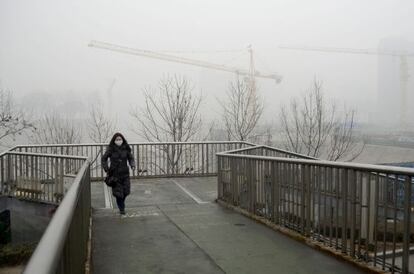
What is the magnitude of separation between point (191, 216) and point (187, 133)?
24.4m

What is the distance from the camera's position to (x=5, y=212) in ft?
42.0

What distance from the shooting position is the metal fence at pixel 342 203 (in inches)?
191

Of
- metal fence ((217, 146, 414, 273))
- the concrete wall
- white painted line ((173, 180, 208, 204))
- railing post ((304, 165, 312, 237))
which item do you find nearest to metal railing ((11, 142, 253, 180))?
white painted line ((173, 180, 208, 204))

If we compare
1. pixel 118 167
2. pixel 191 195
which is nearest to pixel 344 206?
pixel 118 167

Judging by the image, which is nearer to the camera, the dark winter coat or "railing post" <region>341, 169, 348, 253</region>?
"railing post" <region>341, 169, 348, 253</region>

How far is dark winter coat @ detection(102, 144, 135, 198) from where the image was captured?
30.9ft

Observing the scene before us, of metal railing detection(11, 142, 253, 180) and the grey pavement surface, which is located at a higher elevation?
A: metal railing detection(11, 142, 253, 180)

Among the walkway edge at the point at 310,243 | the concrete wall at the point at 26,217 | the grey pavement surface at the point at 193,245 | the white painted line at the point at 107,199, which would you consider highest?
the walkway edge at the point at 310,243

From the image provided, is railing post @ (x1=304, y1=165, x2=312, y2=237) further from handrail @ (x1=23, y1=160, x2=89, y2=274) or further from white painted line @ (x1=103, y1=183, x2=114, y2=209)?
white painted line @ (x1=103, y1=183, x2=114, y2=209)

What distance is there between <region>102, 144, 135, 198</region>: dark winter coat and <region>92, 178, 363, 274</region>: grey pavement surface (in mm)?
519

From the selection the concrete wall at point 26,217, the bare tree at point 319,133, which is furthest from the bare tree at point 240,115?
the concrete wall at point 26,217

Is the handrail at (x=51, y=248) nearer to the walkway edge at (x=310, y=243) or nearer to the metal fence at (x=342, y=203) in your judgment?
the metal fence at (x=342, y=203)

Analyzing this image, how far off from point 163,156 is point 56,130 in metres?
29.3

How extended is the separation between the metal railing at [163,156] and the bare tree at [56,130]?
86.3 feet
